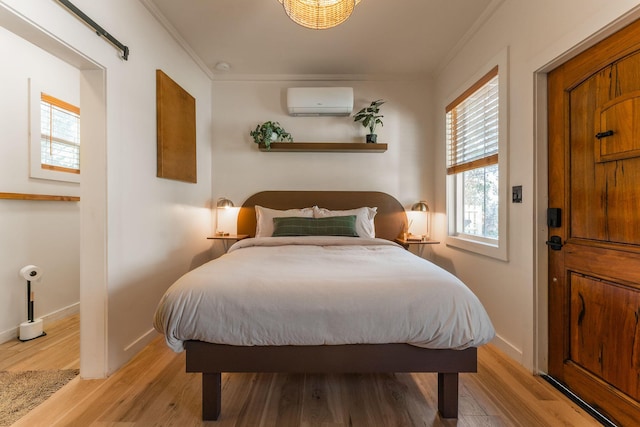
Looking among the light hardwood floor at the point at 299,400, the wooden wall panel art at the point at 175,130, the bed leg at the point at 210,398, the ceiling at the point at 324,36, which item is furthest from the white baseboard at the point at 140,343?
the ceiling at the point at 324,36

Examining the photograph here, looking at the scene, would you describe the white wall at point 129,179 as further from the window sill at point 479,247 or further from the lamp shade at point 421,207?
the window sill at point 479,247

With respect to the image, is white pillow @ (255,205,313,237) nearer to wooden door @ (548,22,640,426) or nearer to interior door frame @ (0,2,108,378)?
interior door frame @ (0,2,108,378)

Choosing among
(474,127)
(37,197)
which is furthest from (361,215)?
(37,197)

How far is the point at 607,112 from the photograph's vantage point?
4.88ft

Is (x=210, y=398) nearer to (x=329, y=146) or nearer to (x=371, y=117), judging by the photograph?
(x=329, y=146)

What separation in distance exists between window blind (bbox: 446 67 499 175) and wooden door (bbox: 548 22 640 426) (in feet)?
1.93

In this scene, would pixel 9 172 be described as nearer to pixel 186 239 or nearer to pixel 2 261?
pixel 2 261

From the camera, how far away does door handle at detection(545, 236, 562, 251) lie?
178 cm

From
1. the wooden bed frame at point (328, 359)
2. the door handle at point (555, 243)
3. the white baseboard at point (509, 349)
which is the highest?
the door handle at point (555, 243)

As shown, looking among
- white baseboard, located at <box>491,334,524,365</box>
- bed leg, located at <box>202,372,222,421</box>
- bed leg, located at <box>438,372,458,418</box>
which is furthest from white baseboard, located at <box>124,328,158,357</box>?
white baseboard, located at <box>491,334,524,365</box>

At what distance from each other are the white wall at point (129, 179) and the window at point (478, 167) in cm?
269

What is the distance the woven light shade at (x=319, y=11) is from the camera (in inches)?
73.9

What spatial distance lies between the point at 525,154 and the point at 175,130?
2786mm

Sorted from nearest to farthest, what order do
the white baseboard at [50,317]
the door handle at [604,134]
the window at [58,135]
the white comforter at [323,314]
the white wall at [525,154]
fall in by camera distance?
1. the white comforter at [323,314]
2. the door handle at [604,134]
3. the white wall at [525,154]
4. the white baseboard at [50,317]
5. the window at [58,135]
